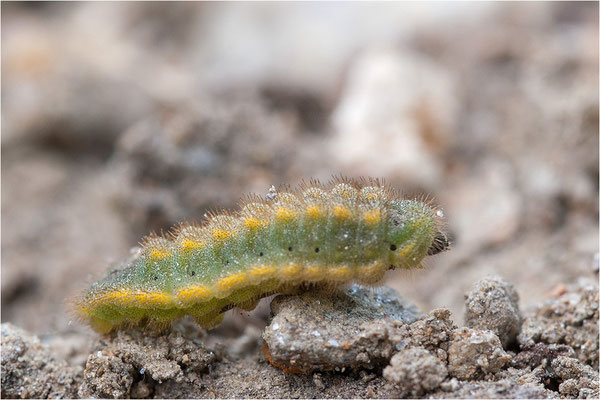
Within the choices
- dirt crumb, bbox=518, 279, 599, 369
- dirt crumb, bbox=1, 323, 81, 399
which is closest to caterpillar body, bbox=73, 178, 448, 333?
dirt crumb, bbox=1, 323, 81, 399

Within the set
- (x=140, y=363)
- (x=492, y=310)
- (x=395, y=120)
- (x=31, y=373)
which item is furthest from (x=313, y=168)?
(x=31, y=373)

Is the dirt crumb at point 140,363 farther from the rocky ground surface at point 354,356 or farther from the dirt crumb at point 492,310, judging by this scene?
the dirt crumb at point 492,310

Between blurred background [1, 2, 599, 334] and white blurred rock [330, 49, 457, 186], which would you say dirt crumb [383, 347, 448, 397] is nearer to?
blurred background [1, 2, 599, 334]

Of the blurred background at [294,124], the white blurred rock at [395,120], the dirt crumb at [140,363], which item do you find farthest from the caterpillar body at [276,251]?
the white blurred rock at [395,120]

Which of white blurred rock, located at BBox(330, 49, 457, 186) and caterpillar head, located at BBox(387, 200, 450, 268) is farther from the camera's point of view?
white blurred rock, located at BBox(330, 49, 457, 186)

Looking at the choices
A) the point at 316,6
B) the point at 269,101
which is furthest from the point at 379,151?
the point at 316,6

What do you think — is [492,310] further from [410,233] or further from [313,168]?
[313,168]
